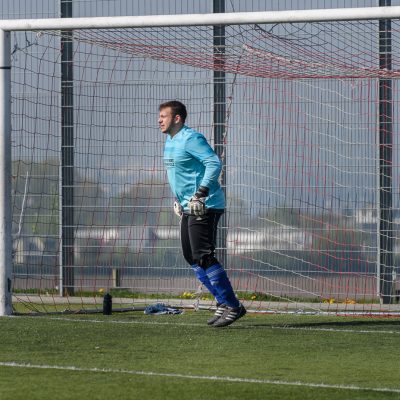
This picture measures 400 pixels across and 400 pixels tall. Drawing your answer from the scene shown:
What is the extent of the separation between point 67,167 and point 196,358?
7.08 m

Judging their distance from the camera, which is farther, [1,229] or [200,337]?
[1,229]

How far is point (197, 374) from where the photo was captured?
7.81 meters

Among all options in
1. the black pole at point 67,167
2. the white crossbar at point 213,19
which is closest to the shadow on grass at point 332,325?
the white crossbar at point 213,19

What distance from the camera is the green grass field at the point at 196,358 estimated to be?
7160 millimetres

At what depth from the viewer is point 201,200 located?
35.0ft

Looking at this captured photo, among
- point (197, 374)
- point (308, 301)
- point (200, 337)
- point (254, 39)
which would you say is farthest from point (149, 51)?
point (197, 374)

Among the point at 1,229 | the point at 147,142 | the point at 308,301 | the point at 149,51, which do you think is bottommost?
the point at 308,301

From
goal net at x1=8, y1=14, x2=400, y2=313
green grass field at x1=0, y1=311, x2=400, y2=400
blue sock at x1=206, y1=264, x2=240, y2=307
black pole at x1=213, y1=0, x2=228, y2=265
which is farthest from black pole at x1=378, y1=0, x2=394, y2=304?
blue sock at x1=206, y1=264, x2=240, y2=307

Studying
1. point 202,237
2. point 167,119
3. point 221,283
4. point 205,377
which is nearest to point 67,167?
point 167,119

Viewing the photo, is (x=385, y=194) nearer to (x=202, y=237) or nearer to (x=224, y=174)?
(x=224, y=174)

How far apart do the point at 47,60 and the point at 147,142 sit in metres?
1.69

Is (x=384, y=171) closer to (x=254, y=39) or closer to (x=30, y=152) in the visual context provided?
(x=254, y=39)

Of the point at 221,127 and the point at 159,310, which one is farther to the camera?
the point at 221,127

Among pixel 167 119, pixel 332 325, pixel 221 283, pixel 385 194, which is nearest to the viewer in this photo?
pixel 221 283
